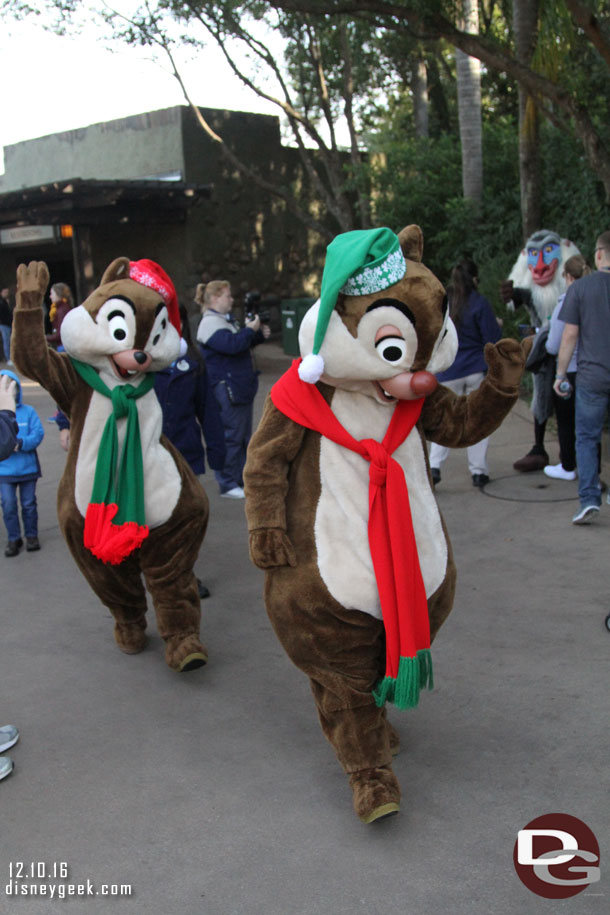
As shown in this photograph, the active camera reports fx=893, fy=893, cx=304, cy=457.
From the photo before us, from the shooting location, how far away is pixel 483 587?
17.5 feet

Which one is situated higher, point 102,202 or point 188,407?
point 102,202

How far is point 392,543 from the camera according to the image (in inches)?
121

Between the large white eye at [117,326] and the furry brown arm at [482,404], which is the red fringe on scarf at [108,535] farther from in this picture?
the furry brown arm at [482,404]

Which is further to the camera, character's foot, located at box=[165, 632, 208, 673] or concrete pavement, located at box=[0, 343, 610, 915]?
character's foot, located at box=[165, 632, 208, 673]

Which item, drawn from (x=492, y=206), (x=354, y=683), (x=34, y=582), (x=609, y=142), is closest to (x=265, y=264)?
(x=492, y=206)

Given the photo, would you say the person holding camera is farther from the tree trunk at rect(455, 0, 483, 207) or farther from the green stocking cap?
the tree trunk at rect(455, 0, 483, 207)

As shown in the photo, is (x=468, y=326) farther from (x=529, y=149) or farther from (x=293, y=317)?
(x=293, y=317)

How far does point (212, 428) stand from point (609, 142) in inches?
296

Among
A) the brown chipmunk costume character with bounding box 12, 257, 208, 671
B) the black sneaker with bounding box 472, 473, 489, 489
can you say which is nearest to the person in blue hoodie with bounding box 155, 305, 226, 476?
the brown chipmunk costume character with bounding box 12, 257, 208, 671

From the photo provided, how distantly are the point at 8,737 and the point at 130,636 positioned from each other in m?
1.03

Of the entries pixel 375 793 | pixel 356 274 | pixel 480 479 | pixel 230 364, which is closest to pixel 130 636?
pixel 375 793

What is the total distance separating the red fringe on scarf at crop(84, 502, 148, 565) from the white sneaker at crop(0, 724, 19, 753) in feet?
2.73

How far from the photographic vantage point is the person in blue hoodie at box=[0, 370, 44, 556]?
255 inches

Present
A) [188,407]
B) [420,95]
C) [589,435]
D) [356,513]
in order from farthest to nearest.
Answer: [420,95] < [589,435] < [188,407] < [356,513]
